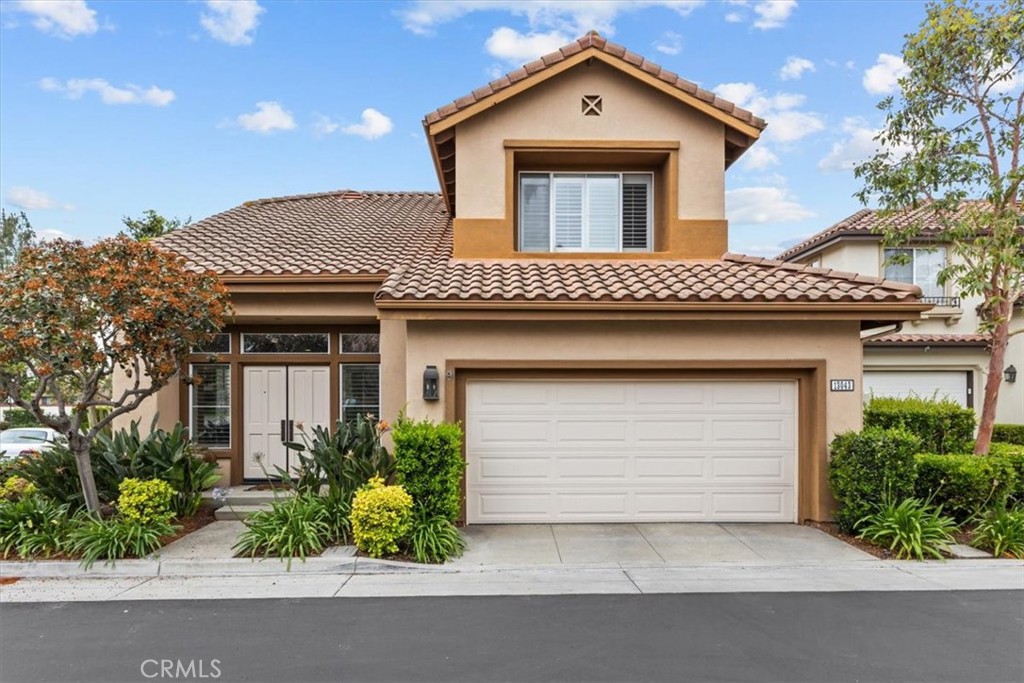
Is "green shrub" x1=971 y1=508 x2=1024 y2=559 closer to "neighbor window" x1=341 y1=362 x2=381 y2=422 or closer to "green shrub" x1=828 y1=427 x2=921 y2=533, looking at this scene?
"green shrub" x1=828 y1=427 x2=921 y2=533

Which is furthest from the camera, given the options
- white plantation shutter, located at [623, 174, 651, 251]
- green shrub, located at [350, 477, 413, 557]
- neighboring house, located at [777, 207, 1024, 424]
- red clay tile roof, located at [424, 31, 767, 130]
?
neighboring house, located at [777, 207, 1024, 424]

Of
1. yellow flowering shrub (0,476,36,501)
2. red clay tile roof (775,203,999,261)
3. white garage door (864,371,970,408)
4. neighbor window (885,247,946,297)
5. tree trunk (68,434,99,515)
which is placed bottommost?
yellow flowering shrub (0,476,36,501)

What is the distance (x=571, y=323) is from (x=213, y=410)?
671 centimetres

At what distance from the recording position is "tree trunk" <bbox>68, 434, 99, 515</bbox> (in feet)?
25.7

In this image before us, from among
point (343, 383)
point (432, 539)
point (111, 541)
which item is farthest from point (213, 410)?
point (432, 539)

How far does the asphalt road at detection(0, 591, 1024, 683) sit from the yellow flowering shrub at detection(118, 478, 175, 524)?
1.65 m

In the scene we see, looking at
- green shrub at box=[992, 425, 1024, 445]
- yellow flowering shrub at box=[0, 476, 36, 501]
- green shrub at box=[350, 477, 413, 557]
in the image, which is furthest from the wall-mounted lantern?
green shrub at box=[992, 425, 1024, 445]

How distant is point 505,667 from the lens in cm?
462

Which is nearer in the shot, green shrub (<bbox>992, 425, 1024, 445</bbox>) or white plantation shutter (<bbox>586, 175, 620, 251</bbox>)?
white plantation shutter (<bbox>586, 175, 620, 251</bbox>)

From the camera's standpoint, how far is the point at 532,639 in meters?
5.10

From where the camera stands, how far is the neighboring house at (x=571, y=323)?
28.0 ft

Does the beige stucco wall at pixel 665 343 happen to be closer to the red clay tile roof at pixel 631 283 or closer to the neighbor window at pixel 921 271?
the red clay tile roof at pixel 631 283

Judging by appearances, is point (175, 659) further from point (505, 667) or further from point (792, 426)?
point (792, 426)

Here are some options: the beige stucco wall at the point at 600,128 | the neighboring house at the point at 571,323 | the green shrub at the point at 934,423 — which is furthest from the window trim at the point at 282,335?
the green shrub at the point at 934,423
